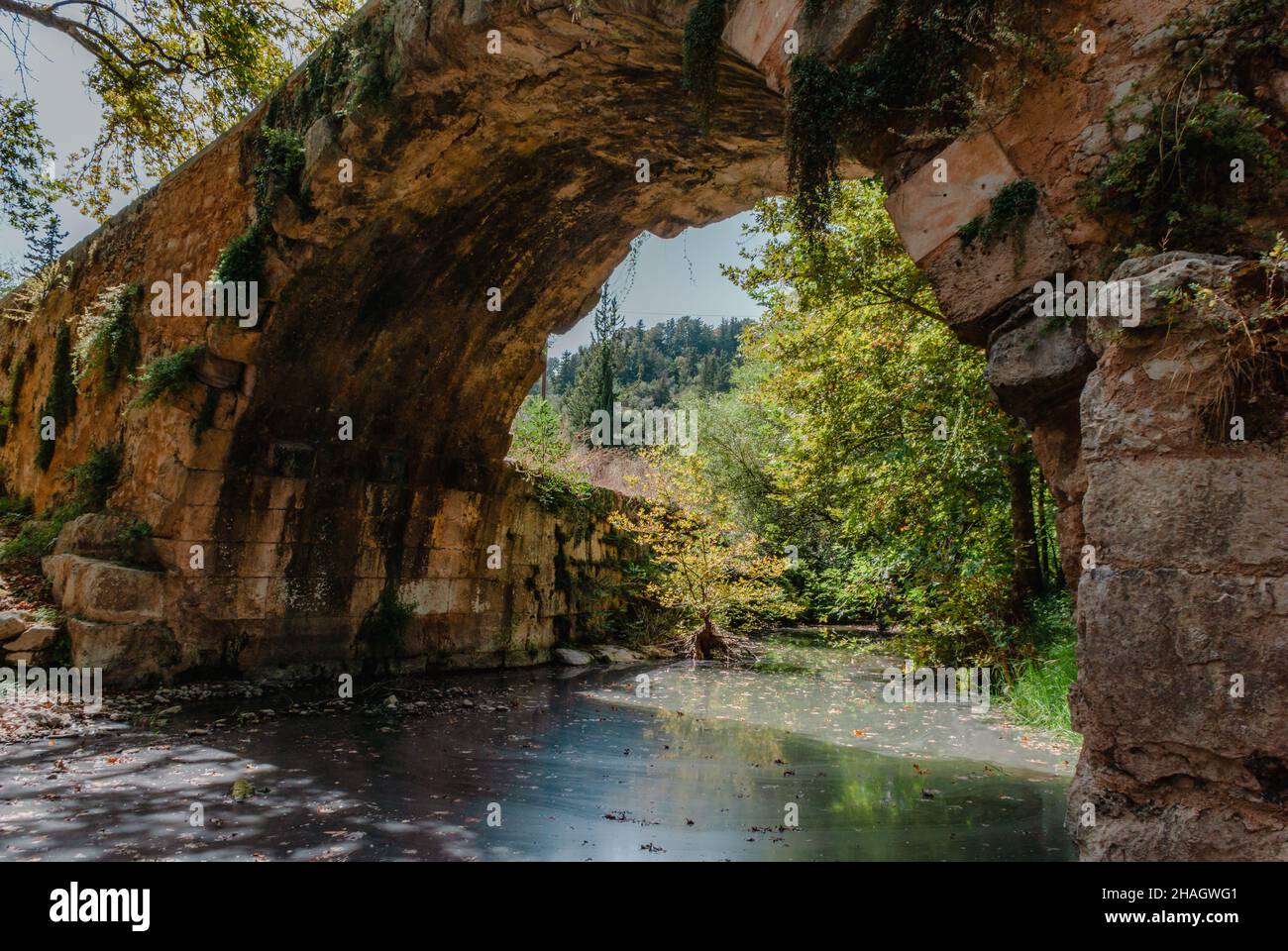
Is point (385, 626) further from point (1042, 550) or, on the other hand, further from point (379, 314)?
point (1042, 550)

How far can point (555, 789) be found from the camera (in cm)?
468

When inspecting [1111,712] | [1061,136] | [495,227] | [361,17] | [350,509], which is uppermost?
[361,17]

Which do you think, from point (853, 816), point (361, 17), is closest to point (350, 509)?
point (361, 17)

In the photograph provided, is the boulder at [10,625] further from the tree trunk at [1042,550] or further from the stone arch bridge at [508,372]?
the tree trunk at [1042,550]

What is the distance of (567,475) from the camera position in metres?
12.0

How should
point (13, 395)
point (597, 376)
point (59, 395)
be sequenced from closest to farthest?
point (59, 395) → point (13, 395) → point (597, 376)

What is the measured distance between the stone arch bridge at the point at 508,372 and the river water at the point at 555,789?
4.74 feet

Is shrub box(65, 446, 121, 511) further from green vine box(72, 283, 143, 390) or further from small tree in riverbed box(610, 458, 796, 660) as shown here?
small tree in riverbed box(610, 458, 796, 660)

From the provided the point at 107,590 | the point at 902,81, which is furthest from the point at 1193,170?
the point at 107,590

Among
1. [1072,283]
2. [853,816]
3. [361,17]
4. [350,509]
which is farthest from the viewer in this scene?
[350,509]

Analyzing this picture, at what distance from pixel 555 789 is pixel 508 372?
5896 millimetres

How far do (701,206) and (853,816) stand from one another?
18.7ft

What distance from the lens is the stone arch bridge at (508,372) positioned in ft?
7.82

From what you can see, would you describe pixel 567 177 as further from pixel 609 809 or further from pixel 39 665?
pixel 39 665
